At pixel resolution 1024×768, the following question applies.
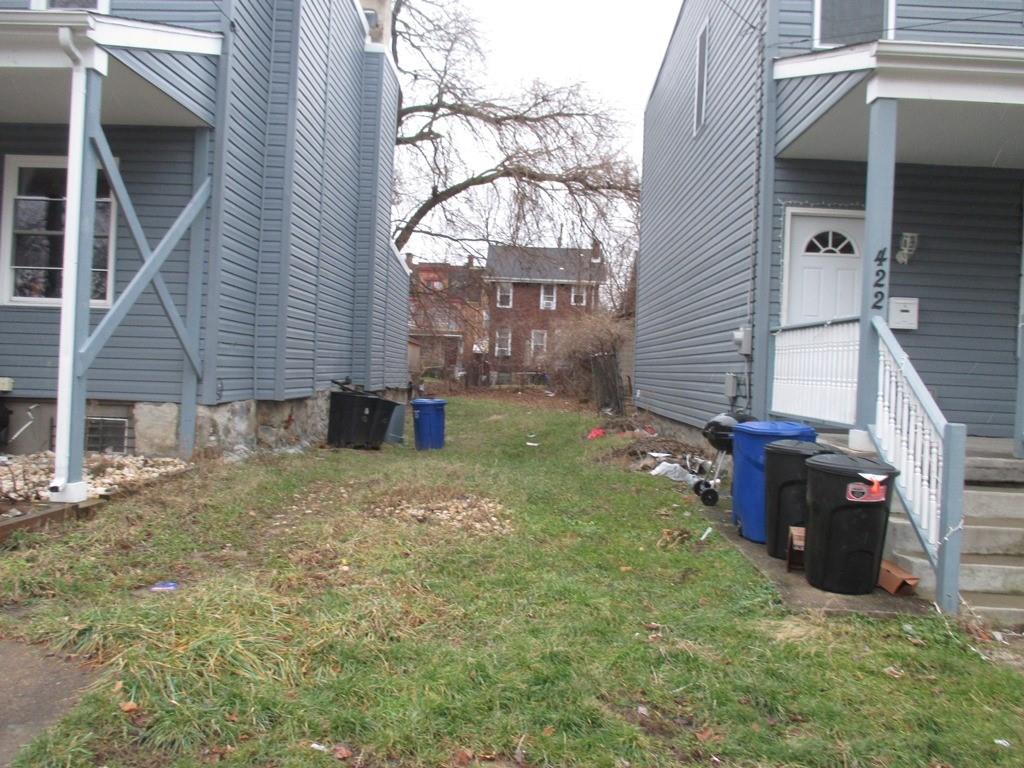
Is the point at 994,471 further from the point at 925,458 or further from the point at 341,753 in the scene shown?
the point at 341,753

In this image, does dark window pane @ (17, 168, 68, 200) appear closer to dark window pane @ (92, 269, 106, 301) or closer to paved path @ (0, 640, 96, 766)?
dark window pane @ (92, 269, 106, 301)

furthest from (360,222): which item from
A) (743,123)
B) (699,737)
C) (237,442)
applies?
(699,737)

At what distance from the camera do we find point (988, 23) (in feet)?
26.4

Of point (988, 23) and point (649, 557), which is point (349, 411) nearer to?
point (649, 557)

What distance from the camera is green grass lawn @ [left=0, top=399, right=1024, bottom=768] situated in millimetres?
2898

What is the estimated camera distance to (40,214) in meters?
8.44

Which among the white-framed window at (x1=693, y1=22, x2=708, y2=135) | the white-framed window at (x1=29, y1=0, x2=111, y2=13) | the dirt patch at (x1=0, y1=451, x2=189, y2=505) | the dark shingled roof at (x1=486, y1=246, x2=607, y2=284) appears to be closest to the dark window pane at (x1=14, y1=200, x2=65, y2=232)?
the white-framed window at (x1=29, y1=0, x2=111, y2=13)

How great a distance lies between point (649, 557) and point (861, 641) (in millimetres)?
1751

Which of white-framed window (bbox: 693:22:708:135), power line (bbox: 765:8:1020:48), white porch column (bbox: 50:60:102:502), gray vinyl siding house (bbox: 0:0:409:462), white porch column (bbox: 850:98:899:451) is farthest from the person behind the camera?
white-framed window (bbox: 693:22:708:135)

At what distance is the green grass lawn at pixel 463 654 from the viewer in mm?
2898

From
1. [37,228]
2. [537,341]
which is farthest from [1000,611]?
[537,341]

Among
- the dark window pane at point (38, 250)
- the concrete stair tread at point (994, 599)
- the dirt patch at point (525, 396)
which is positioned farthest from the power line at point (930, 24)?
the dirt patch at point (525, 396)

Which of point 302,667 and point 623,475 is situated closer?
point 302,667

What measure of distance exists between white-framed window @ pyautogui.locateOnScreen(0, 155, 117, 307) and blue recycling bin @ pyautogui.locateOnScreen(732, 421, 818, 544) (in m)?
7.00
